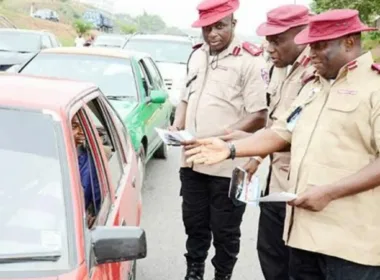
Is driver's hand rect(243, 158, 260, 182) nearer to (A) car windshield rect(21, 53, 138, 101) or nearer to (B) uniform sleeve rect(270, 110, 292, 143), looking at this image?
(B) uniform sleeve rect(270, 110, 292, 143)

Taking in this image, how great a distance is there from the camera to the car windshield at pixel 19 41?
14.3 m

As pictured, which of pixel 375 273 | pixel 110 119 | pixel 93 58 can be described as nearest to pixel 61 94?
pixel 110 119

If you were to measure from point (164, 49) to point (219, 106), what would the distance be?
940 centimetres

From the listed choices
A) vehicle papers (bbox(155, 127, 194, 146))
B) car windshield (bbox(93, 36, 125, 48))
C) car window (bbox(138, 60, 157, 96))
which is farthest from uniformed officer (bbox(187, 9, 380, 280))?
car windshield (bbox(93, 36, 125, 48))

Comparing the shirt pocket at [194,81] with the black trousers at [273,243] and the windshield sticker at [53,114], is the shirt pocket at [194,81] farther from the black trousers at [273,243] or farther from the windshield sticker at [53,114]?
the windshield sticker at [53,114]

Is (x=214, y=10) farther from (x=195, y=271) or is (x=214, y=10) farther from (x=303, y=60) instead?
(x=195, y=271)

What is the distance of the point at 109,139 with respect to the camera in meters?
3.73

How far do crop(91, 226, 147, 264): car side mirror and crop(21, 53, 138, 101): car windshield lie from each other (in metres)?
4.29

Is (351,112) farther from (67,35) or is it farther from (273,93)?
(67,35)

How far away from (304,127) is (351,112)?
0.83 ft

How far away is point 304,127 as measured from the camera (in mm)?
2664

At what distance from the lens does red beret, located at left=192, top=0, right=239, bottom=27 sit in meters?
3.72

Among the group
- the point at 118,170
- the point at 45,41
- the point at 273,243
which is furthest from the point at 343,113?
the point at 45,41

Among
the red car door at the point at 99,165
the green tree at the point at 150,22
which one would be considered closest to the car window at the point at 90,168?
the red car door at the point at 99,165
